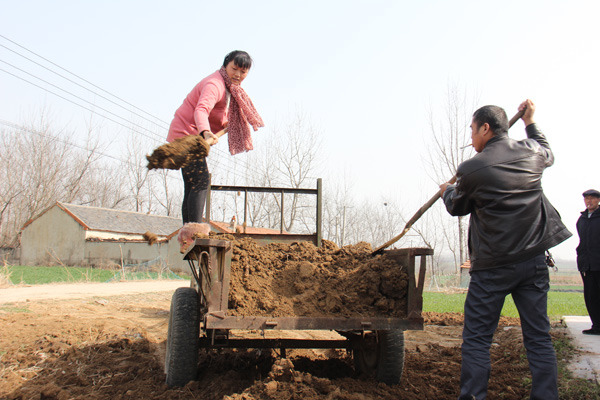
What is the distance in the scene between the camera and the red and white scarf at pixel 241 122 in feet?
15.5

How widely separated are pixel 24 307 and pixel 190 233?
5.67 meters

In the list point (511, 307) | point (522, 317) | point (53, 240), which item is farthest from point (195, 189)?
point (53, 240)

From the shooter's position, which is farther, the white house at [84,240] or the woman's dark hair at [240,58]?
the white house at [84,240]

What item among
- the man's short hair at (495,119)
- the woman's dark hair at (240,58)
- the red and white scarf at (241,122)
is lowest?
the man's short hair at (495,119)

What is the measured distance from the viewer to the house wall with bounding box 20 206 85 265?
1469 inches

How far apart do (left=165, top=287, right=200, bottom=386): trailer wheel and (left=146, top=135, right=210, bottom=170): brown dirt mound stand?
3.91 ft

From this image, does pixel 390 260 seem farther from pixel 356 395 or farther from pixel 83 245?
pixel 83 245

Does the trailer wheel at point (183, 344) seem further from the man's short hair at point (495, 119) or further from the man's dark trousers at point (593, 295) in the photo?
the man's dark trousers at point (593, 295)

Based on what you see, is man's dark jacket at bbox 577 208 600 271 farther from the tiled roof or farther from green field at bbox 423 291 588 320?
the tiled roof

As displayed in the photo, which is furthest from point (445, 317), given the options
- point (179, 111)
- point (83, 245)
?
point (83, 245)

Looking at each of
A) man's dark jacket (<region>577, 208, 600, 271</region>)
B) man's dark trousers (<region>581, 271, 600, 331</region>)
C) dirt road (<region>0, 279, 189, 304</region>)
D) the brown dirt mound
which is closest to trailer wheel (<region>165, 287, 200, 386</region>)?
the brown dirt mound

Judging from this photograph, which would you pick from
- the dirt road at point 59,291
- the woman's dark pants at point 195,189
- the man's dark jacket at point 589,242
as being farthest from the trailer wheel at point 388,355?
the dirt road at point 59,291

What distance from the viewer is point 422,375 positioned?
150 inches

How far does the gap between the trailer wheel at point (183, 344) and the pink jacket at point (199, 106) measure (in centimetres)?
175
